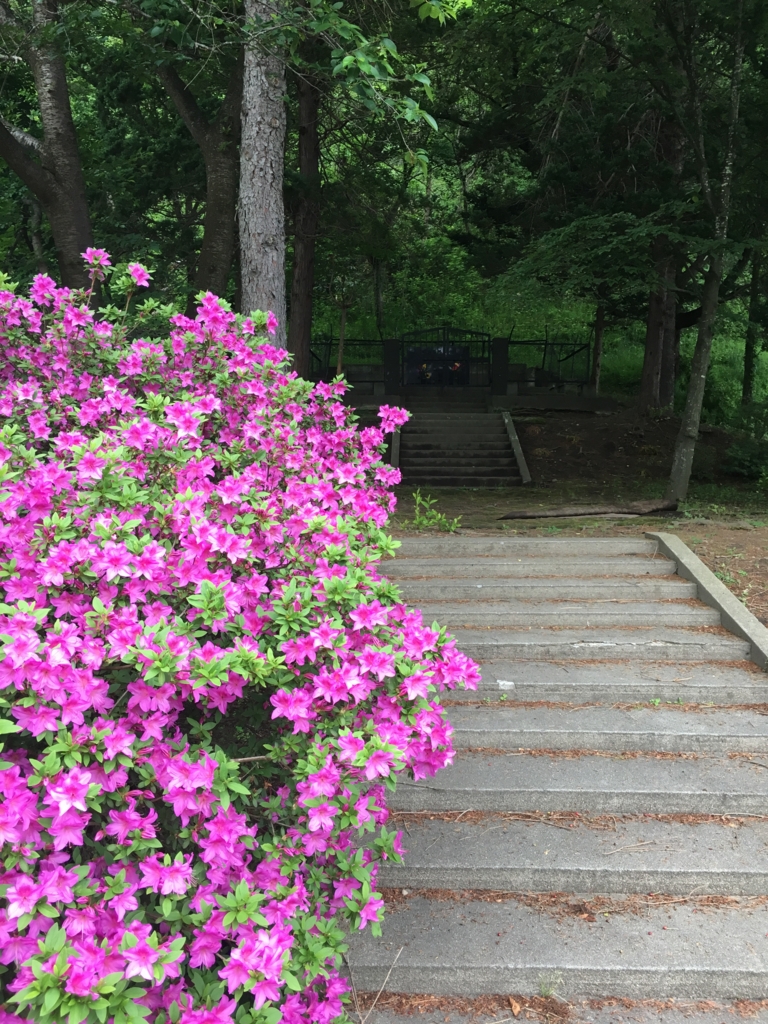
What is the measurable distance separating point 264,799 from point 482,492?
35.8ft

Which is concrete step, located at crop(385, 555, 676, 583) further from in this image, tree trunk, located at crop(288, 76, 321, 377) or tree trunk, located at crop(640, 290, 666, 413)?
tree trunk, located at crop(640, 290, 666, 413)

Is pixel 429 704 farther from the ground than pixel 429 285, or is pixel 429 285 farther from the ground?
pixel 429 285

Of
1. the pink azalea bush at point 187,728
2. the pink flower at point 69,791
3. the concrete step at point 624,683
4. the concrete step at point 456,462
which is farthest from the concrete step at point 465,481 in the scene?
the pink flower at point 69,791

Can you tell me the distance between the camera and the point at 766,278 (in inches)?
549

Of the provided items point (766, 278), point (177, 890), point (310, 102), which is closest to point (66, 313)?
point (177, 890)

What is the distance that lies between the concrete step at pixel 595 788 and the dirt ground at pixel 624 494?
189cm

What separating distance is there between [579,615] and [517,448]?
9.36 metres

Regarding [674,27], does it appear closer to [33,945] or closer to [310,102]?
[310,102]

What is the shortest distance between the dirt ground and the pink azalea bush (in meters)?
4.18

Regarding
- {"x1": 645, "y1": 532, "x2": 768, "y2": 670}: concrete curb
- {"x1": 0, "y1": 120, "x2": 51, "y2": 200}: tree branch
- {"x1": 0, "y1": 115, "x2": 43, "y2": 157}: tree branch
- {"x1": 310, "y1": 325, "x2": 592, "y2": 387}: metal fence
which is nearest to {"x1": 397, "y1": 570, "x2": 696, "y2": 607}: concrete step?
{"x1": 645, "y1": 532, "x2": 768, "y2": 670}: concrete curb

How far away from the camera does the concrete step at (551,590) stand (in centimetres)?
595

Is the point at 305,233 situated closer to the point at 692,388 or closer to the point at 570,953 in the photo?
the point at 692,388

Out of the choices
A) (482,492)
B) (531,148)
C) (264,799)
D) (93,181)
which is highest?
(531,148)

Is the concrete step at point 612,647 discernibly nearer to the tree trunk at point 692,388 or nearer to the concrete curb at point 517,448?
the tree trunk at point 692,388
